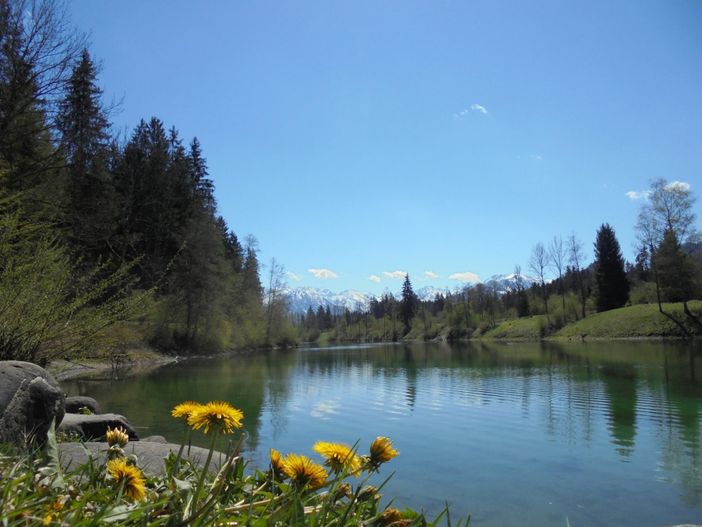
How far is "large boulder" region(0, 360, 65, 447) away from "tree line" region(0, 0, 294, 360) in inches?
104

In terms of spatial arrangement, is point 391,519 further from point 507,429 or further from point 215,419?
point 507,429

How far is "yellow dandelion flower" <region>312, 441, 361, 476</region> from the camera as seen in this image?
1354 mm

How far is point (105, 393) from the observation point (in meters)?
17.9

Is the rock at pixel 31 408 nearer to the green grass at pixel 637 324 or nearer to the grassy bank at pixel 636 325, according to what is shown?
the grassy bank at pixel 636 325

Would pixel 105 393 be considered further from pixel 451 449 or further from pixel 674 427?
pixel 674 427

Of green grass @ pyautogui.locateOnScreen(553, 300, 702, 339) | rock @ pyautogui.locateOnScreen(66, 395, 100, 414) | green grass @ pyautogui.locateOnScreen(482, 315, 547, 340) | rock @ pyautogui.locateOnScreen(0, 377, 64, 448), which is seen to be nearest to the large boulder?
rock @ pyautogui.locateOnScreen(0, 377, 64, 448)

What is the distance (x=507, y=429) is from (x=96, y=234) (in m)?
26.1

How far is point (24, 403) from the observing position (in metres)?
3.36

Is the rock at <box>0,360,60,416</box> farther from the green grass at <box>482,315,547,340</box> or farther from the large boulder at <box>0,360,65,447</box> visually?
the green grass at <box>482,315,547,340</box>

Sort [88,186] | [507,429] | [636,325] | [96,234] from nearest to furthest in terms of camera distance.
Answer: [507,429] < [96,234] < [88,186] < [636,325]

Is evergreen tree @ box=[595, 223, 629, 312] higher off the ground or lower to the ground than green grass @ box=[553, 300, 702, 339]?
higher

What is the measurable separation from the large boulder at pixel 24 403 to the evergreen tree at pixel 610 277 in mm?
66864

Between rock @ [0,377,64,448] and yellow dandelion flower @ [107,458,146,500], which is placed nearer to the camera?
yellow dandelion flower @ [107,458,146,500]

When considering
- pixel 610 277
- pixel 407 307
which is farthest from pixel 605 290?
pixel 407 307
